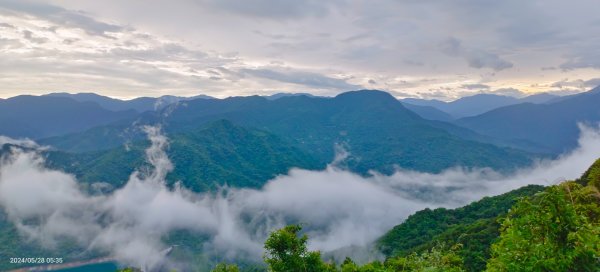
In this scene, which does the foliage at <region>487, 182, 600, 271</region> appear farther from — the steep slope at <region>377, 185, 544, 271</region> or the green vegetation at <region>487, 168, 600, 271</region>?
the steep slope at <region>377, 185, 544, 271</region>

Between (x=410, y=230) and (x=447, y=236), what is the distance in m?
30.1

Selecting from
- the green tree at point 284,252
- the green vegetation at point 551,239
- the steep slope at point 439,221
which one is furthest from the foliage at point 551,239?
the steep slope at point 439,221

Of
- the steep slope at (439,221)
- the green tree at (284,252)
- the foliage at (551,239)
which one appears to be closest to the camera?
the foliage at (551,239)

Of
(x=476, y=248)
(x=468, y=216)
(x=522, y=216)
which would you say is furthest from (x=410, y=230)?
(x=522, y=216)

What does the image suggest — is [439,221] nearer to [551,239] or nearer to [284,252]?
[284,252]

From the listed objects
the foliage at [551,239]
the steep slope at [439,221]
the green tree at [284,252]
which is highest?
the foliage at [551,239]

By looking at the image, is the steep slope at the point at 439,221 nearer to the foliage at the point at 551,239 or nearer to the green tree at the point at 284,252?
the green tree at the point at 284,252

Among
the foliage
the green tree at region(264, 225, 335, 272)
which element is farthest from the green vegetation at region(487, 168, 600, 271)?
the green tree at region(264, 225, 335, 272)

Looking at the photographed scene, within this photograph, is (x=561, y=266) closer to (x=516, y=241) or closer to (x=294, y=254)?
(x=516, y=241)

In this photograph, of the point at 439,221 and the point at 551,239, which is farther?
the point at 439,221

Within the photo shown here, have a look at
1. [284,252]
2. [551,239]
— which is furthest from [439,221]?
[551,239]

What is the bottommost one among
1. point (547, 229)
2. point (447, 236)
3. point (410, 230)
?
point (410, 230)

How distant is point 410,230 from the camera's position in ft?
356

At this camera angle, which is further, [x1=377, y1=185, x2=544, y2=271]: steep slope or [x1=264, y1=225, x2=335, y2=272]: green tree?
[x1=377, y1=185, x2=544, y2=271]: steep slope
